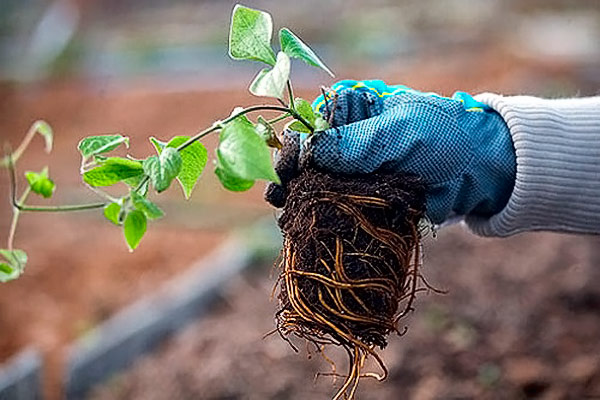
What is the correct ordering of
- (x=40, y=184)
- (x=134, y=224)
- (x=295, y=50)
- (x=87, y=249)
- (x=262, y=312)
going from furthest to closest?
(x=87, y=249) → (x=262, y=312) → (x=40, y=184) → (x=134, y=224) → (x=295, y=50)

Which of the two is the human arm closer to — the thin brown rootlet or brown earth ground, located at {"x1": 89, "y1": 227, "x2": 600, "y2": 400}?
the thin brown rootlet

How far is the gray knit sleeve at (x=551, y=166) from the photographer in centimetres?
146

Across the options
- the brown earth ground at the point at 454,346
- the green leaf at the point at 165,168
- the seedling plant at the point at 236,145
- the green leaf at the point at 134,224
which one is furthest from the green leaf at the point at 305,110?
the brown earth ground at the point at 454,346

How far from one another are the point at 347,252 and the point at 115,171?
407 millimetres

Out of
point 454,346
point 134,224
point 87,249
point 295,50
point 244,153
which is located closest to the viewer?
point 244,153

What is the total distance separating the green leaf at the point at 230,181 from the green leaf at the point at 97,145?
0.19 meters

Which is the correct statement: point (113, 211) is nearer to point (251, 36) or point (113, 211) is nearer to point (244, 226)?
point (251, 36)

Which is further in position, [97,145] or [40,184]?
[40,184]

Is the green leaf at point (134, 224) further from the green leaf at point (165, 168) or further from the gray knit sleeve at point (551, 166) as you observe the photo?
the gray knit sleeve at point (551, 166)

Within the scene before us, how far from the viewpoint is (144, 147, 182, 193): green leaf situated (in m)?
1.23

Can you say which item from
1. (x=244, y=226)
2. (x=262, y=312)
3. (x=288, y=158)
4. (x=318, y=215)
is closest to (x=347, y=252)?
(x=318, y=215)

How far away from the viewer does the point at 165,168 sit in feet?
4.07

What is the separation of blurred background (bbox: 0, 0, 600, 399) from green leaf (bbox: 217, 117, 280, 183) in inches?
54.7

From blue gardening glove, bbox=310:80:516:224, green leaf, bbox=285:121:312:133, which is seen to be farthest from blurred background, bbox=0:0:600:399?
green leaf, bbox=285:121:312:133
